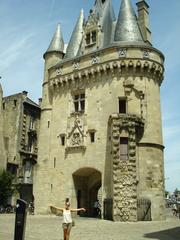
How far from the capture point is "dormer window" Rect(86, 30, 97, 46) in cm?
2933

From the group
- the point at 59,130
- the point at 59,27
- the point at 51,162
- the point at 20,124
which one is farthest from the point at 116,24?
the point at 20,124

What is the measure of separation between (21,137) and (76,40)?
13.7 metres

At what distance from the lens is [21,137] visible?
38219 millimetres

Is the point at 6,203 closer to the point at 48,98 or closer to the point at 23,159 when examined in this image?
the point at 23,159

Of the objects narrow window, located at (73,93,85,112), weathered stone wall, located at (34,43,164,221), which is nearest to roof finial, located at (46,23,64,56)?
weathered stone wall, located at (34,43,164,221)

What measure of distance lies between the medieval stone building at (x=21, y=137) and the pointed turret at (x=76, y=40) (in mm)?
10213

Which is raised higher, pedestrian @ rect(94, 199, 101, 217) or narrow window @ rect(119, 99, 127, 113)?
narrow window @ rect(119, 99, 127, 113)

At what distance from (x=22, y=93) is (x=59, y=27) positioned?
396 inches

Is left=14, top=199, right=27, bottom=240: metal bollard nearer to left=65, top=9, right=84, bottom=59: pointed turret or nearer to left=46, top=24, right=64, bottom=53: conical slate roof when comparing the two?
left=65, top=9, right=84, bottom=59: pointed turret

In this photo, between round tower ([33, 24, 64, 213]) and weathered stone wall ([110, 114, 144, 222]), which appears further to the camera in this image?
round tower ([33, 24, 64, 213])

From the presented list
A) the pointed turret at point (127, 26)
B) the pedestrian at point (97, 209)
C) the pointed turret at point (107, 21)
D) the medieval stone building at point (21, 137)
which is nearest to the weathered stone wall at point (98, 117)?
the pointed turret at point (127, 26)

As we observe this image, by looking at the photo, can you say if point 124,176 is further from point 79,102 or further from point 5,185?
point 5,185

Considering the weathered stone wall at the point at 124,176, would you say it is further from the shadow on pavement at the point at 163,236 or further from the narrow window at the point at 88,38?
the narrow window at the point at 88,38

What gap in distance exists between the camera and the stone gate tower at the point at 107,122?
22469 mm
